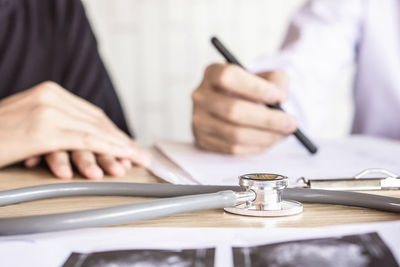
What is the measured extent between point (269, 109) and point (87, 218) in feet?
1.19

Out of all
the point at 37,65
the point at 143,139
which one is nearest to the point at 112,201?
the point at 37,65

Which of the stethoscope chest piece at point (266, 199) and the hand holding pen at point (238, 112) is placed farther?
the hand holding pen at point (238, 112)

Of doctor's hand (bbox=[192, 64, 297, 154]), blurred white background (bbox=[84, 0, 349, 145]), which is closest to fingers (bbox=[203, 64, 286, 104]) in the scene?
doctor's hand (bbox=[192, 64, 297, 154])

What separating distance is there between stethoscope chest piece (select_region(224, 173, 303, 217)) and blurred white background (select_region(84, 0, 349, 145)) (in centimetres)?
127

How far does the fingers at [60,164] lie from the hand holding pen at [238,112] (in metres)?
0.20

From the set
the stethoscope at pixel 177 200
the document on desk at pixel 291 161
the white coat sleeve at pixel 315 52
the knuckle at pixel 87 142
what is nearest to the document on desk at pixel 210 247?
the stethoscope at pixel 177 200

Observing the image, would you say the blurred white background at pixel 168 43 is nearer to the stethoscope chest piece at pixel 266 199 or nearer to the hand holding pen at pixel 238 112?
the hand holding pen at pixel 238 112

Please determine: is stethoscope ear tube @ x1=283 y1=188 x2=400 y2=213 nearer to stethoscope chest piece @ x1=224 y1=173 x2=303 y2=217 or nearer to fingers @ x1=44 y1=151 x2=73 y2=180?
stethoscope chest piece @ x1=224 y1=173 x2=303 y2=217

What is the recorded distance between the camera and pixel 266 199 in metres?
0.30

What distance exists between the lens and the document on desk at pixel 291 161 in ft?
1.42

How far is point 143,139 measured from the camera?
164 cm

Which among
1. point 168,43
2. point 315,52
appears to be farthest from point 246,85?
point 168,43

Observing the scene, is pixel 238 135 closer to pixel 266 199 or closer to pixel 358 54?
pixel 266 199

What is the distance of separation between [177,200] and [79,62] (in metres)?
0.75
